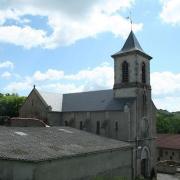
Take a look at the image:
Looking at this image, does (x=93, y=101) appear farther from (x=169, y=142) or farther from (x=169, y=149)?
(x=169, y=142)

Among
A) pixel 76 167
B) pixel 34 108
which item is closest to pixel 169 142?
pixel 34 108

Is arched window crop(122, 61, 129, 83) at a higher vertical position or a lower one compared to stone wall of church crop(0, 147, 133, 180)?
higher

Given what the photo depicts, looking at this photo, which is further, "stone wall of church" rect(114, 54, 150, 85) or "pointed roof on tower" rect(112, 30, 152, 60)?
"pointed roof on tower" rect(112, 30, 152, 60)

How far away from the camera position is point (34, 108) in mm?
50781

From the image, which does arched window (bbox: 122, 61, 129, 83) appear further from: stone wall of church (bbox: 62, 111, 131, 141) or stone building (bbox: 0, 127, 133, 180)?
stone building (bbox: 0, 127, 133, 180)

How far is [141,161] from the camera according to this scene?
145 ft

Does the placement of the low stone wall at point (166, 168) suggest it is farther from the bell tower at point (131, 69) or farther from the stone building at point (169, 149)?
the bell tower at point (131, 69)

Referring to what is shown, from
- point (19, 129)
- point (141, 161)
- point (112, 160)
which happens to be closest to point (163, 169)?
point (141, 161)

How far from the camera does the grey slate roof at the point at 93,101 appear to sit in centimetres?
4434

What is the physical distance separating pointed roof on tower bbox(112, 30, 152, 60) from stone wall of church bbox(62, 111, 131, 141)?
28.3 ft

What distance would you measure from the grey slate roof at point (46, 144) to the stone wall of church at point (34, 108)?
486 inches

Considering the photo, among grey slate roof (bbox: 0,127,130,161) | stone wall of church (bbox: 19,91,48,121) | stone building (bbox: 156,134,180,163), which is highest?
stone wall of church (bbox: 19,91,48,121)

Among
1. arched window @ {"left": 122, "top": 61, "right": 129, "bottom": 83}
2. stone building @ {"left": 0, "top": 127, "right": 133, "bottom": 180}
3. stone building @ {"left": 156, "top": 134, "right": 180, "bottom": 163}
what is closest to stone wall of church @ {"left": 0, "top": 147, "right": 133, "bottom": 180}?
stone building @ {"left": 0, "top": 127, "right": 133, "bottom": 180}

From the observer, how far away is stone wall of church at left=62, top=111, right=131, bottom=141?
139ft
